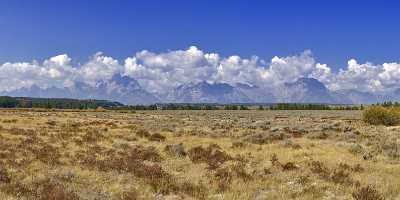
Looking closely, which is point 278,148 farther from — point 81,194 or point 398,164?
point 81,194

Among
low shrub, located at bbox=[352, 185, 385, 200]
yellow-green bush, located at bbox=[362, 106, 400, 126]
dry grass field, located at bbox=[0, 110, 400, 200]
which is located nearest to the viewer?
low shrub, located at bbox=[352, 185, 385, 200]

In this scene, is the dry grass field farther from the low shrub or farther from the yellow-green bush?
the yellow-green bush

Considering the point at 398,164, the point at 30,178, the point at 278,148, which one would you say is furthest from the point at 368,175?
the point at 30,178

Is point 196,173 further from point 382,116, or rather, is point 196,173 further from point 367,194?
point 382,116

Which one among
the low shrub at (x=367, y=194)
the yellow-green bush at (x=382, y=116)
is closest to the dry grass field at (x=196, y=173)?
the low shrub at (x=367, y=194)

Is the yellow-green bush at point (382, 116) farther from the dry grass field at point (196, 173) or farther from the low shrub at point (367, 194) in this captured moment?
the low shrub at point (367, 194)

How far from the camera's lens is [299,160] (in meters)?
20.5

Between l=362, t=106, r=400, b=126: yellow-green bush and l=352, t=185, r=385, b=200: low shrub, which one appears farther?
l=362, t=106, r=400, b=126: yellow-green bush

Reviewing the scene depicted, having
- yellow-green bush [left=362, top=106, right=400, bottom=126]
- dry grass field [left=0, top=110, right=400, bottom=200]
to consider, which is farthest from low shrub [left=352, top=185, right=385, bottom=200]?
yellow-green bush [left=362, top=106, right=400, bottom=126]

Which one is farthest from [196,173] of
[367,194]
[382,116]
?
[382,116]

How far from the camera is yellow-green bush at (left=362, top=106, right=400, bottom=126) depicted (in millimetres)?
58500

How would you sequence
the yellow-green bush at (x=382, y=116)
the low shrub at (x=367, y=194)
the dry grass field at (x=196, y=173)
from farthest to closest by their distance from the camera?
the yellow-green bush at (x=382, y=116), the dry grass field at (x=196, y=173), the low shrub at (x=367, y=194)

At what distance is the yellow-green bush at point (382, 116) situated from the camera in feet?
192

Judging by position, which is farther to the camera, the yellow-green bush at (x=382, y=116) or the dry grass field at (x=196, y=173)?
the yellow-green bush at (x=382, y=116)
